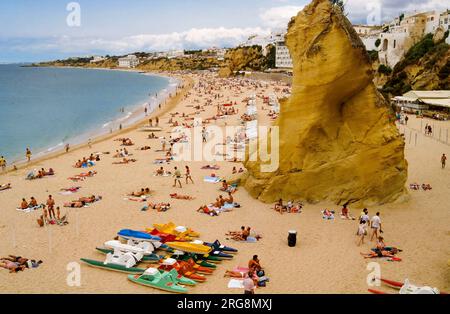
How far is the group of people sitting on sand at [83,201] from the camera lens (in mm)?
15148

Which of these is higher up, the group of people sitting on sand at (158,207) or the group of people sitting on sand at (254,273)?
the group of people sitting on sand at (158,207)

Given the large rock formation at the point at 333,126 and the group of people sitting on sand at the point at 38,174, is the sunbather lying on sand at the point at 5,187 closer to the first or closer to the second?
the group of people sitting on sand at the point at 38,174

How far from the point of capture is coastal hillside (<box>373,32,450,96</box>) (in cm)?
3953

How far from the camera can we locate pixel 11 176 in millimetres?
20875

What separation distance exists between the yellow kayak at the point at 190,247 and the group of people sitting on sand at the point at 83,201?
580 centimetres

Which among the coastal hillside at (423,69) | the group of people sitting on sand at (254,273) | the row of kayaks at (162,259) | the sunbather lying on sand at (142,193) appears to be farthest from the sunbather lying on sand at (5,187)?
the coastal hillside at (423,69)

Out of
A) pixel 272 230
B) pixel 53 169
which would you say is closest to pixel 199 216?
pixel 272 230

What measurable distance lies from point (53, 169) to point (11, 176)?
2.00 m

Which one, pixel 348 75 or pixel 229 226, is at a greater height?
pixel 348 75

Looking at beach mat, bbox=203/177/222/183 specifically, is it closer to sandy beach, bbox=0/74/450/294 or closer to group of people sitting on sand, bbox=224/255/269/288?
sandy beach, bbox=0/74/450/294

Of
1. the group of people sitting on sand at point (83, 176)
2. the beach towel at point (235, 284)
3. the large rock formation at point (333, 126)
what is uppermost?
the large rock formation at point (333, 126)

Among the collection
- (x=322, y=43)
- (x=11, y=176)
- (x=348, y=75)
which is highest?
(x=322, y=43)

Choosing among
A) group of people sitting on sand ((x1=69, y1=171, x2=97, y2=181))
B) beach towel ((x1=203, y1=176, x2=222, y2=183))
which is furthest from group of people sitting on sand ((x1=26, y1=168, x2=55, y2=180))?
beach towel ((x1=203, y1=176, x2=222, y2=183))
